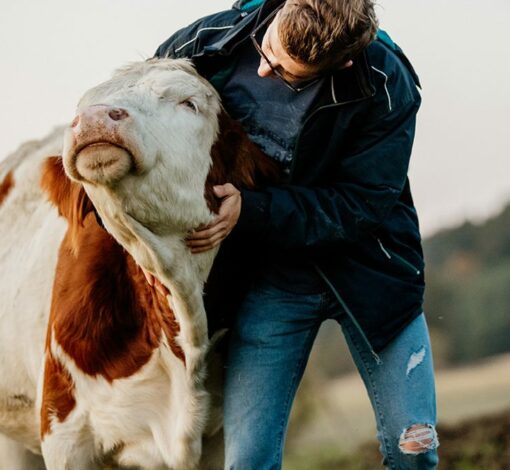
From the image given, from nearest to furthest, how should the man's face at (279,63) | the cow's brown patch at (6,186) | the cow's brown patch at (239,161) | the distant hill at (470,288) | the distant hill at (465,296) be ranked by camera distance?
the man's face at (279,63)
the cow's brown patch at (239,161)
the cow's brown patch at (6,186)
the distant hill at (465,296)
the distant hill at (470,288)

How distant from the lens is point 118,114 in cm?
364

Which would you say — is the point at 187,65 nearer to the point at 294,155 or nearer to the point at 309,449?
the point at 294,155

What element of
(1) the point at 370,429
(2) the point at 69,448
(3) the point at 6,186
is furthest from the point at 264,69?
(1) the point at 370,429

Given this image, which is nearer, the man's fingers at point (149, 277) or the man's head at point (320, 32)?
the man's head at point (320, 32)

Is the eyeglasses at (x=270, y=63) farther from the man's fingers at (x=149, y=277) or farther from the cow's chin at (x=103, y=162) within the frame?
the man's fingers at (x=149, y=277)

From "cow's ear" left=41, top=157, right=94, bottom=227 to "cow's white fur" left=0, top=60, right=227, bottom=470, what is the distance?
333 millimetres

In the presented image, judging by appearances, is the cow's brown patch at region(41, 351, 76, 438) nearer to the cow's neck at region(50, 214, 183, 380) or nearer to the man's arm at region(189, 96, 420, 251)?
the cow's neck at region(50, 214, 183, 380)

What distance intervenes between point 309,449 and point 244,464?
14.2ft

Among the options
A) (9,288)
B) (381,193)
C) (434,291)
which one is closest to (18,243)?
(9,288)

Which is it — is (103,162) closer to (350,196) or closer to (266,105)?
(266,105)

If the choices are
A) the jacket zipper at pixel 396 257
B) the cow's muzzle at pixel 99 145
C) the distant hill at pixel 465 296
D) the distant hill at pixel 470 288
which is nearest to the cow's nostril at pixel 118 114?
the cow's muzzle at pixel 99 145

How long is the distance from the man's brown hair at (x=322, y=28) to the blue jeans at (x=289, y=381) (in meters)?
0.84

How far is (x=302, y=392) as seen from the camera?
8.43 m

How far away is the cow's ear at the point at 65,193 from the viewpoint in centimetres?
427
